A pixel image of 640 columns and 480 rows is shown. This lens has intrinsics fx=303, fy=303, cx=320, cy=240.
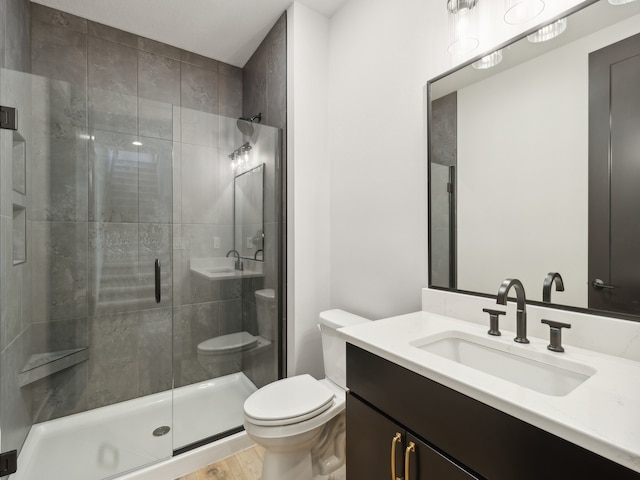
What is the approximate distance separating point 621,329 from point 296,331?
4.83ft

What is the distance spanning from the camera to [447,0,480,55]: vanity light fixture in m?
1.16

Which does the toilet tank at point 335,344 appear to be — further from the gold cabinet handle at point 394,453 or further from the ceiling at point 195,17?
the ceiling at point 195,17

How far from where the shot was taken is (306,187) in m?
1.93

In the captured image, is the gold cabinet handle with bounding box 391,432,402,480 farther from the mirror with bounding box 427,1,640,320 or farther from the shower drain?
the shower drain

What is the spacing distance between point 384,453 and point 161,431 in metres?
1.51

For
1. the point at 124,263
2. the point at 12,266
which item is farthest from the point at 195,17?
the point at 12,266

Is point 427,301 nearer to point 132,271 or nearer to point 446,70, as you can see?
point 446,70

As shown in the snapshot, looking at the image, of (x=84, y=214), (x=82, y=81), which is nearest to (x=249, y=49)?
(x=82, y=81)

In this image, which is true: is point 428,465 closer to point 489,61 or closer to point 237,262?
point 489,61

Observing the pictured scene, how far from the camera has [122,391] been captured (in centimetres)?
205

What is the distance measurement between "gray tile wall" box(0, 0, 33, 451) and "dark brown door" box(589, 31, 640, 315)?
2.25 m

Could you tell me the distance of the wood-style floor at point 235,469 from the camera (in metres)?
1.57

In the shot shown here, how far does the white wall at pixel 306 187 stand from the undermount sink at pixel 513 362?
3.27ft

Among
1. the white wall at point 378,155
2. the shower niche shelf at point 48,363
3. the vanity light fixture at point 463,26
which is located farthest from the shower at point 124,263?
the vanity light fixture at point 463,26
